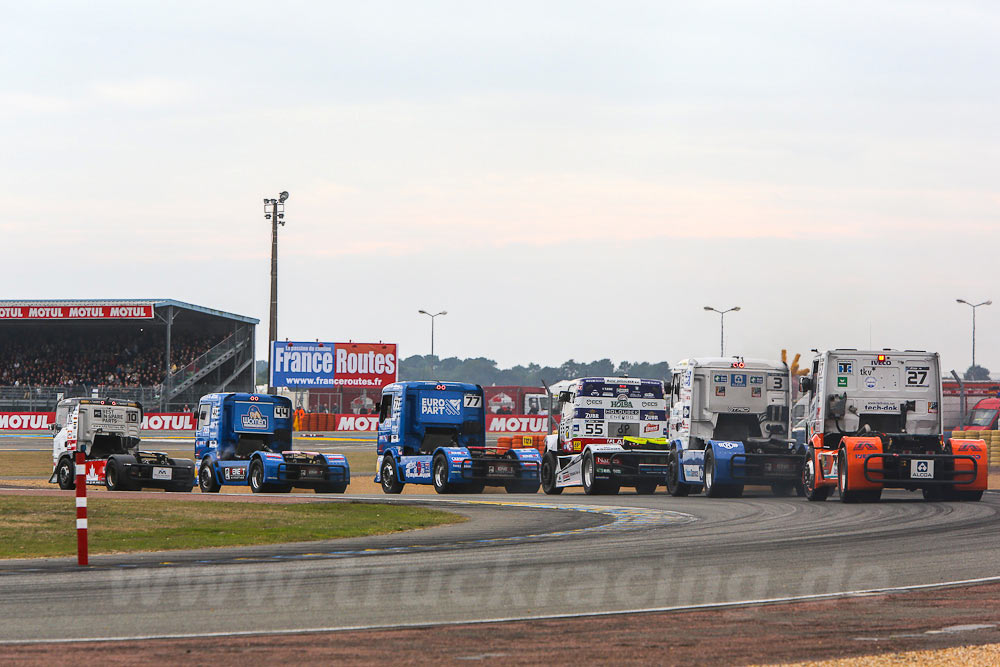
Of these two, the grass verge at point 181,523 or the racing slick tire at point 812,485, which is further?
the racing slick tire at point 812,485

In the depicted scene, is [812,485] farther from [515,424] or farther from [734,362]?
[515,424]

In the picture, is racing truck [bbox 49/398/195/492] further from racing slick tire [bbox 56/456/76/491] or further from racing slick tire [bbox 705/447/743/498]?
racing slick tire [bbox 705/447/743/498]

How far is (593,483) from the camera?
2998 cm

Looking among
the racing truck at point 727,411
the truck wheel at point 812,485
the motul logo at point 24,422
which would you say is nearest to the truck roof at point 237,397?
the racing truck at point 727,411

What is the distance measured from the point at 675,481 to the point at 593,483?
Result: 2007 mm

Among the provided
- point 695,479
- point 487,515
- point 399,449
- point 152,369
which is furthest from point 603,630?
point 152,369

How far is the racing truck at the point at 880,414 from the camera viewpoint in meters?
25.5

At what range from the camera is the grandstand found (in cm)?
7925

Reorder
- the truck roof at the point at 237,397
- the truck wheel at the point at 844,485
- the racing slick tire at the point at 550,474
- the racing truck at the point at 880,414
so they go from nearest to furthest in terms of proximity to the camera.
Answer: the truck wheel at the point at 844,485 < the racing truck at the point at 880,414 < the racing slick tire at the point at 550,474 < the truck roof at the point at 237,397

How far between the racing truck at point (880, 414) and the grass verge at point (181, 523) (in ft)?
26.2

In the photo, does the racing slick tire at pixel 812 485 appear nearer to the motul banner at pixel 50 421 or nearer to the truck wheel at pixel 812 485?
the truck wheel at pixel 812 485

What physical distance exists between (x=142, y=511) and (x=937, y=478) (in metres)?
15.0

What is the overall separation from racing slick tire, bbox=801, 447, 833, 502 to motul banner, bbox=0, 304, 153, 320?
5852cm

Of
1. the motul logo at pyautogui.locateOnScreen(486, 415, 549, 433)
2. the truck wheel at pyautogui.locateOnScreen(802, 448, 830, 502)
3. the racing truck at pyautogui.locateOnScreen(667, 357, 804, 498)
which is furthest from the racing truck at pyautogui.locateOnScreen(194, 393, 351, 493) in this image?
the motul logo at pyautogui.locateOnScreen(486, 415, 549, 433)
